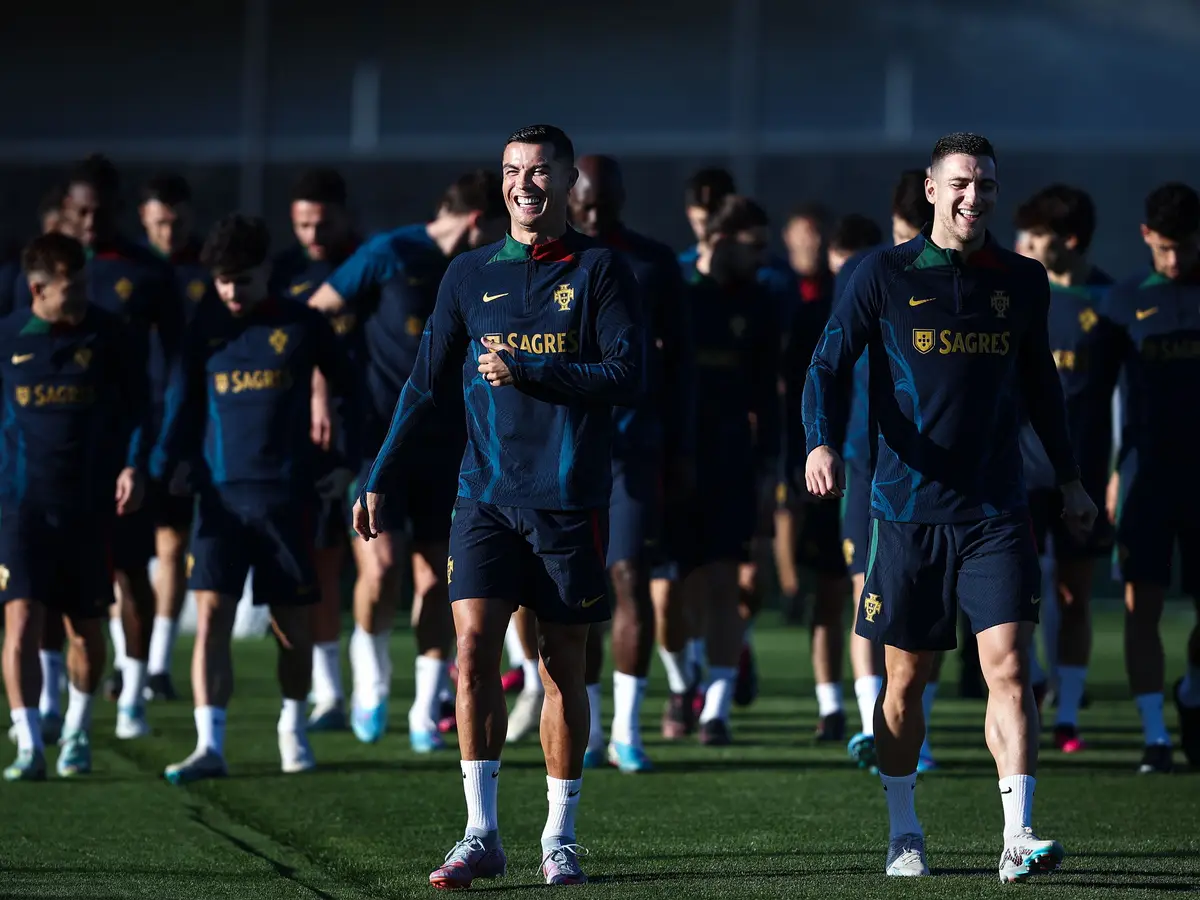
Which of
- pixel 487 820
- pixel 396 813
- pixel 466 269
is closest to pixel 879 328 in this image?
pixel 466 269

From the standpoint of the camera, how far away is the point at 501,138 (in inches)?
797

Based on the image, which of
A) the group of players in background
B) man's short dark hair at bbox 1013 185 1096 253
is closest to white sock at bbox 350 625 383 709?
the group of players in background

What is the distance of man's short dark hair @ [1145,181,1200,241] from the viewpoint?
798 cm

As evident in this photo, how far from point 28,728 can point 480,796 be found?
2.72m

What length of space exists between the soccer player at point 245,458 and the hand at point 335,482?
0.16 metres

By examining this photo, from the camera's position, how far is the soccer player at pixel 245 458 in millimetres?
7711

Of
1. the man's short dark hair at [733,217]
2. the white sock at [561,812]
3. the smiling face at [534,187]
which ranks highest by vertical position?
the man's short dark hair at [733,217]

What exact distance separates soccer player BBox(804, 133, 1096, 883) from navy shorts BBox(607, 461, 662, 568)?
91.8 inches

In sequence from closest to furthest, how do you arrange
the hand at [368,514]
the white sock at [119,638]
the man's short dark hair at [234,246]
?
the hand at [368,514]
the man's short dark hair at [234,246]
the white sock at [119,638]

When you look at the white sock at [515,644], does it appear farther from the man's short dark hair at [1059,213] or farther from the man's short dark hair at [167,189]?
the man's short dark hair at [1059,213]

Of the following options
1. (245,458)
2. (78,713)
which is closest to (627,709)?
(245,458)

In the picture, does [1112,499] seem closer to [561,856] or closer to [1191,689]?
[1191,689]

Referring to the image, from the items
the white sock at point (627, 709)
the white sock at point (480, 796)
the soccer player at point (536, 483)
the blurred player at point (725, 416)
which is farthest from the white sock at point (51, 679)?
the white sock at point (480, 796)

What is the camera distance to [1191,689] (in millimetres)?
8250
